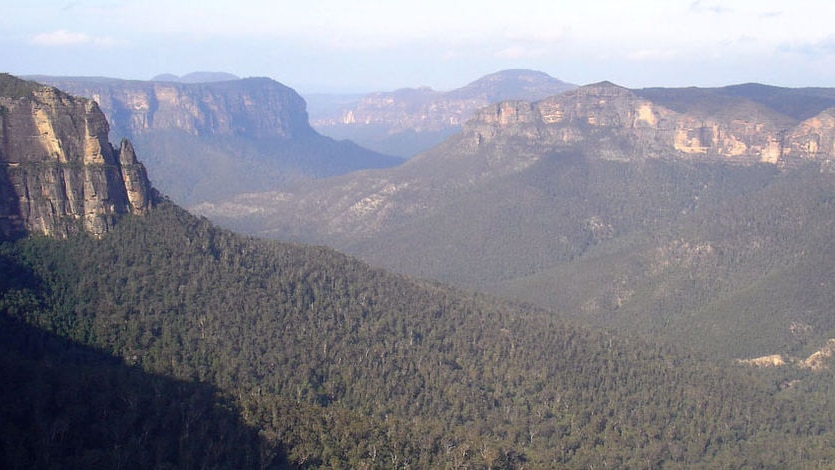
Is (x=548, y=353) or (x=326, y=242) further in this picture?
(x=326, y=242)

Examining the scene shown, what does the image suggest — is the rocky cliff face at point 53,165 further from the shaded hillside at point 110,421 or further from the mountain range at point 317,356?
the shaded hillside at point 110,421

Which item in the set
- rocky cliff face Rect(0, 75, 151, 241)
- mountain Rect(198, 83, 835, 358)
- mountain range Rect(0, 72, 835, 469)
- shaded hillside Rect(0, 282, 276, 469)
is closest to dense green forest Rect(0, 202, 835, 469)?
A: shaded hillside Rect(0, 282, 276, 469)

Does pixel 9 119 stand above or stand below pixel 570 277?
above

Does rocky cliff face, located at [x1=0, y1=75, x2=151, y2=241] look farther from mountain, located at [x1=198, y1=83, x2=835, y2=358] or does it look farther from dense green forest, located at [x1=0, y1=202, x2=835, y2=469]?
mountain, located at [x1=198, y1=83, x2=835, y2=358]

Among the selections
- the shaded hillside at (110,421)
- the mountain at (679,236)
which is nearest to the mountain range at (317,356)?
the shaded hillside at (110,421)

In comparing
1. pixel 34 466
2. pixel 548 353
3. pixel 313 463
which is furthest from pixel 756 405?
pixel 34 466

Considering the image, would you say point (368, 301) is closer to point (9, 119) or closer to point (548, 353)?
point (548, 353)

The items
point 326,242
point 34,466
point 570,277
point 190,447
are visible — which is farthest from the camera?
point 326,242
